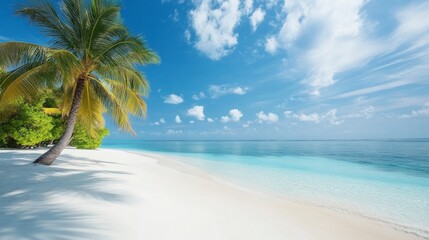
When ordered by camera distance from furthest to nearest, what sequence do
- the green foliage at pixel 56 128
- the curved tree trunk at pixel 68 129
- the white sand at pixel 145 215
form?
the green foliage at pixel 56 128
the curved tree trunk at pixel 68 129
the white sand at pixel 145 215

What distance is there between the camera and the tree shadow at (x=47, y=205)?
2.80m

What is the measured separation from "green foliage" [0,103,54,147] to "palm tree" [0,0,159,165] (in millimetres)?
7453

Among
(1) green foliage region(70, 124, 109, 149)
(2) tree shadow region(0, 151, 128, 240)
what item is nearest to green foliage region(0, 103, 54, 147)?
(1) green foliage region(70, 124, 109, 149)

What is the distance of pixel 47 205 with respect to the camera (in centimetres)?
370

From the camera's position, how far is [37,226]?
2898 mm

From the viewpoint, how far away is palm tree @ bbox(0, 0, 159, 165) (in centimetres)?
627

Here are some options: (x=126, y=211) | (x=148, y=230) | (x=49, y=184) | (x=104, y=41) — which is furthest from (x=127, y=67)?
(x=148, y=230)

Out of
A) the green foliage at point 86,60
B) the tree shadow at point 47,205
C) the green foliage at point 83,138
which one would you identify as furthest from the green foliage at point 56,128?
Result: the tree shadow at point 47,205

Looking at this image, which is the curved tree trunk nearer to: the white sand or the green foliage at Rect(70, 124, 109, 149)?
the white sand

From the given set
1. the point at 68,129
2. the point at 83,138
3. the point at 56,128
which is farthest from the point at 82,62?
the point at 83,138

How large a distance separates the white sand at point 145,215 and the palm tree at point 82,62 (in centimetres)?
277

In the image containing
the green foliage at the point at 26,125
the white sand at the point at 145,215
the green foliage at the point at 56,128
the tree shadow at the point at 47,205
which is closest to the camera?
the tree shadow at the point at 47,205

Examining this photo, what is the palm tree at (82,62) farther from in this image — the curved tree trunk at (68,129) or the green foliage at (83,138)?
the green foliage at (83,138)

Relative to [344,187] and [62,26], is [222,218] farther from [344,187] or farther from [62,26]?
[62,26]
